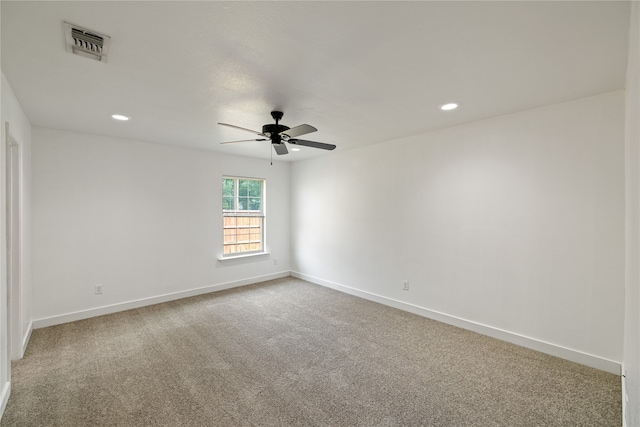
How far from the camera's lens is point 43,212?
3586 millimetres

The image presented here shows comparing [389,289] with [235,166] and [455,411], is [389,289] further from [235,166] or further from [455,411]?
[235,166]

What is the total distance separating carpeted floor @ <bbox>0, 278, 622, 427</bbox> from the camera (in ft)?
6.73

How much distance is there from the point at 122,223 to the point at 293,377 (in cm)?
339

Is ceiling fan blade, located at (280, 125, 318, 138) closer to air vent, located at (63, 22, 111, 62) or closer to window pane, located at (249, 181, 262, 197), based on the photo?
air vent, located at (63, 22, 111, 62)

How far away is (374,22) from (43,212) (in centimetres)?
440

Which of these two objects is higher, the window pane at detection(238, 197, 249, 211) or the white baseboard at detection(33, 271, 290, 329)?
the window pane at detection(238, 197, 249, 211)

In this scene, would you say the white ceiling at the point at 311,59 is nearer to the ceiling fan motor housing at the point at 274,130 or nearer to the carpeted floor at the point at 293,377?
the ceiling fan motor housing at the point at 274,130

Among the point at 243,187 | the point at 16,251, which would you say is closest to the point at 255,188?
the point at 243,187

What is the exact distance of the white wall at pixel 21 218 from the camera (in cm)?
206

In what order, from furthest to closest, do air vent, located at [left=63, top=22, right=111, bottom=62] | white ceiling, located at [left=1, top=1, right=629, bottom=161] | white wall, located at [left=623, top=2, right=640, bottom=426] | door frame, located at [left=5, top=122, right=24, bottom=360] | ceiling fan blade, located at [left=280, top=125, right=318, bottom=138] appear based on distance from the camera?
door frame, located at [left=5, top=122, right=24, bottom=360] → ceiling fan blade, located at [left=280, top=125, right=318, bottom=138] → air vent, located at [left=63, top=22, right=111, bottom=62] → white ceiling, located at [left=1, top=1, right=629, bottom=161] → white wall, located at [left=623, top=2, right=640, bottom=426]

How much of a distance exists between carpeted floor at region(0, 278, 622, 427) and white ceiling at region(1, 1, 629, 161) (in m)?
2.51

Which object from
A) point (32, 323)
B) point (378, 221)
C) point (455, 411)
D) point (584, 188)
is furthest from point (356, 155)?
point (32, 323)

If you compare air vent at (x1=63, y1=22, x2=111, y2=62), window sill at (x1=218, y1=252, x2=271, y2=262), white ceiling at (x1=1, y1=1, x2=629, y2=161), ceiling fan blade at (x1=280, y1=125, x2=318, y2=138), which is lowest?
window sill at (x1=218, y1=252, x2=271, y2=262)

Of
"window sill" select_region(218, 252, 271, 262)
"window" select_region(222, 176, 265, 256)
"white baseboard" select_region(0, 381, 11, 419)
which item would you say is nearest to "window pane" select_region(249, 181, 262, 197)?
"window" select_region(222, 176, 265, 256)
